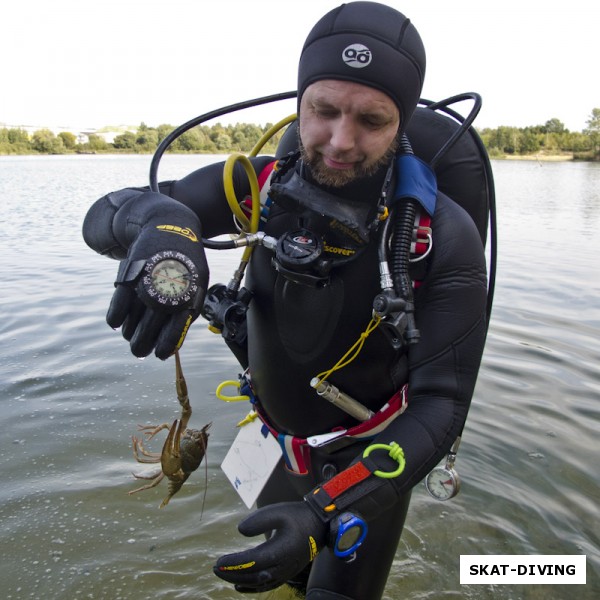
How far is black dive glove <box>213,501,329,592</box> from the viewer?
5.49 ft

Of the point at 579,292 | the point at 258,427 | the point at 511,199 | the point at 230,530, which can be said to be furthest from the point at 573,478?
the point at 511,199

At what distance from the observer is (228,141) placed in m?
65.4

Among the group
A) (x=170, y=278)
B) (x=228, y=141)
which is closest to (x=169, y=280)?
(x=170, y=278)

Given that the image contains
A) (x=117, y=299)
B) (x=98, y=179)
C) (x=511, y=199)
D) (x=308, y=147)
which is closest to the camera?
(x=117, y=299)

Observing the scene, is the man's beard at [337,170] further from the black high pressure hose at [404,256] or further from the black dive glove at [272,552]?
the black dive glove at [272,552]

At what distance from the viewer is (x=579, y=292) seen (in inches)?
338

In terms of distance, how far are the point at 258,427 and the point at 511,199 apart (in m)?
A: 20.5

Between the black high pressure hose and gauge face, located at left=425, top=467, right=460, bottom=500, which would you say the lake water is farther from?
the black high pressure hose

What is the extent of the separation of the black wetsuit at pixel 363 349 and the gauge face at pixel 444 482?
0.32m

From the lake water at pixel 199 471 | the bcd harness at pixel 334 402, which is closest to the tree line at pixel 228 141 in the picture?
the lake water at pixel 199 471

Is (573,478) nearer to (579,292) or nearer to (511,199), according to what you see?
(579,292)

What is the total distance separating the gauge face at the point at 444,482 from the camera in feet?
8.64

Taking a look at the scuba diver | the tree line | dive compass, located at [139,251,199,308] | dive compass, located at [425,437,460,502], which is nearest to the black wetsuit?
the scuba diver

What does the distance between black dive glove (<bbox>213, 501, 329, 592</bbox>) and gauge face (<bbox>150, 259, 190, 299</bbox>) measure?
0.72 m
